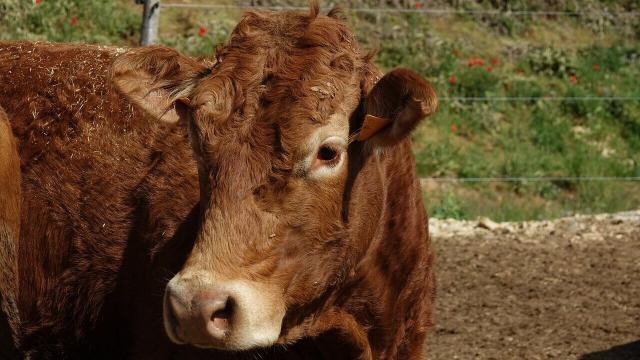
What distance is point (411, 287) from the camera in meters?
4.41

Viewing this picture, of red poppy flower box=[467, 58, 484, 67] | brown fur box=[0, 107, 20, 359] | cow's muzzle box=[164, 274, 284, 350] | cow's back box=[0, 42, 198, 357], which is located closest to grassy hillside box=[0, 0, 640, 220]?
red poppy flower box=[467, 58, 484, 67]

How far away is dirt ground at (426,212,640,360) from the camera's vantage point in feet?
21.1

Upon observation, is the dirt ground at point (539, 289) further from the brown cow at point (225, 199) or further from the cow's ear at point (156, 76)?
the cow's ear at point (156, 76)

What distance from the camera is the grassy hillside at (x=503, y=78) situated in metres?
10.4

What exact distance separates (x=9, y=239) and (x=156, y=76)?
3.45 ft

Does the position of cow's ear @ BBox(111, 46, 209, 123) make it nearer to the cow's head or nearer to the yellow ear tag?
the cow's head

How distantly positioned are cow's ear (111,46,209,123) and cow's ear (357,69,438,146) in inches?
27.8

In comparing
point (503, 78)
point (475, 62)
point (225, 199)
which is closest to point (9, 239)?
point (225, 199)

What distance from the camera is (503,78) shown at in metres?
12.1

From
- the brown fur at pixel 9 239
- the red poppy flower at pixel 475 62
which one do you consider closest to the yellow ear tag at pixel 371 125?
the brown fur at pixel 9 239

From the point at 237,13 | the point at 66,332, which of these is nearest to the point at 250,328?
the point at 66,332

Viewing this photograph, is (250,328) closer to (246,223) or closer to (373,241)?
(246,223)

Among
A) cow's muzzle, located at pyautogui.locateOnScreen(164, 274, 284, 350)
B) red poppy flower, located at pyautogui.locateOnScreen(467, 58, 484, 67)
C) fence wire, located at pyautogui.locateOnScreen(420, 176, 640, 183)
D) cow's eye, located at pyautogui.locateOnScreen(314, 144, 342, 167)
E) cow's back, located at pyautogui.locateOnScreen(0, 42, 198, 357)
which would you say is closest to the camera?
cow's muzzle, located at pyautogui.locateOnScreen(164, 274, 284, 350)

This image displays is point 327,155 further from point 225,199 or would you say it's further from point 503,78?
point 503,78
